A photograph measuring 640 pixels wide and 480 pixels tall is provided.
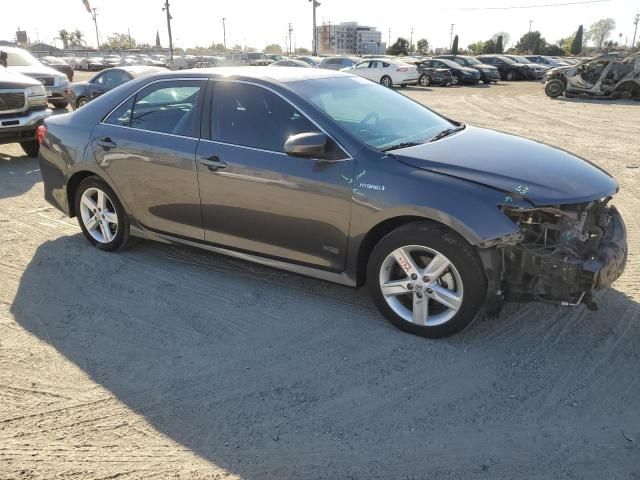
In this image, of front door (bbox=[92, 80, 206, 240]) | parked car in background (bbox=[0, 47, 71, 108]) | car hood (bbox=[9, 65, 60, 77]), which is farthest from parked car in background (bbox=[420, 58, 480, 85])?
front door (bbox=[92, 80, 206, 240])

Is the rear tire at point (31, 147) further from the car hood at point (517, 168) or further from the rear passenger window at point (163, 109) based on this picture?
the car hood at point (517, 168)

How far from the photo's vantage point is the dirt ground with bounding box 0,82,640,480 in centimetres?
263

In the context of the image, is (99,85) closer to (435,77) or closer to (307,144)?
(307,144)

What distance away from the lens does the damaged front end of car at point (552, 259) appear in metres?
3.20

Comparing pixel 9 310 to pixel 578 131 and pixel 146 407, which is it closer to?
pixel 146 407

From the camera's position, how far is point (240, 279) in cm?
459

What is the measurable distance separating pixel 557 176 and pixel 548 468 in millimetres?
1790

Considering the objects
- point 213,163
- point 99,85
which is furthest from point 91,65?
point 213,163

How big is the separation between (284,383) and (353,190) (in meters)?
1.29

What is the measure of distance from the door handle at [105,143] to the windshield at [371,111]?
1758 millimetres

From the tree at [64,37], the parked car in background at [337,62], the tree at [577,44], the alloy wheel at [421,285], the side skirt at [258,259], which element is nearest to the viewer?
the alloy wheel at [421,285]

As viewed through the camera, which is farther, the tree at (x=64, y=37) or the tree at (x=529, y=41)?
the tree at (x=64, y=37)

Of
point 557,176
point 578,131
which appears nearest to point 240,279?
point 557,176

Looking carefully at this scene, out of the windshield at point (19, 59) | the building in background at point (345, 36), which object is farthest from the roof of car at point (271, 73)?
the building in background at point (345, 36)
